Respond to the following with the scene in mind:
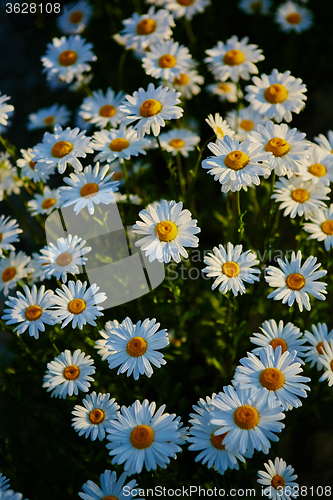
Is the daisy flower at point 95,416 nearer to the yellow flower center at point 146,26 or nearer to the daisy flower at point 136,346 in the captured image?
the daisy flower at point 136,346

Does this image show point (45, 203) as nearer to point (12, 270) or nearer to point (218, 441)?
point (12, 270)

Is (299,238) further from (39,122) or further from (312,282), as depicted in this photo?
(39,122)

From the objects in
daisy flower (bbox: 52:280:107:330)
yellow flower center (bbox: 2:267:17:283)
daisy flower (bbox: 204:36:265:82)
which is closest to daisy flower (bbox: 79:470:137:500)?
daisy flower (bbox: 52:280:107:330)

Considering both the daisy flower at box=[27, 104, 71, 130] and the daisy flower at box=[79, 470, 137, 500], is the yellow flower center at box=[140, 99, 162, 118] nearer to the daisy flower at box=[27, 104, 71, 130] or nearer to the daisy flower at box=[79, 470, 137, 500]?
the daisy flower at box=[27, 104, 71, 130]

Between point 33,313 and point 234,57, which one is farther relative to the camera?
point 234,57

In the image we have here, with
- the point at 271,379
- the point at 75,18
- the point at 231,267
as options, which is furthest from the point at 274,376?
the point at 75,18
